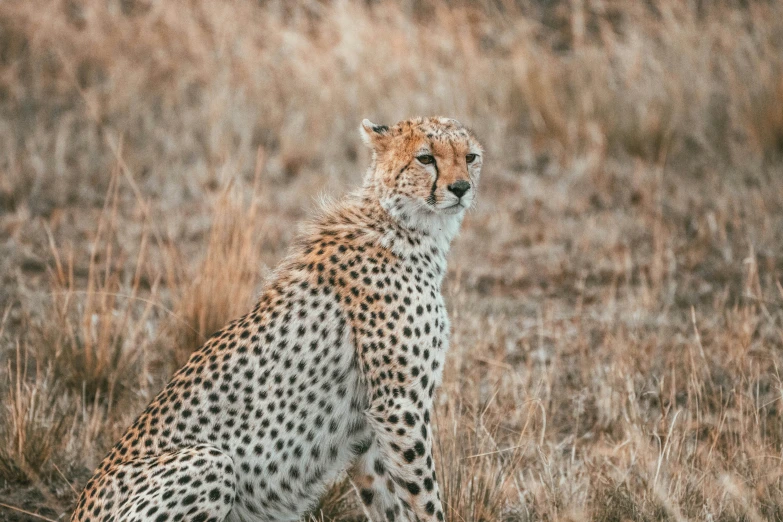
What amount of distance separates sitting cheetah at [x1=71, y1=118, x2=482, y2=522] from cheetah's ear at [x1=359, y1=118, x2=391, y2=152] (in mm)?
79

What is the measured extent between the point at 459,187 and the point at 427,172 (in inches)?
4.3

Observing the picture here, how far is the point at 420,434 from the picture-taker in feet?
8.88

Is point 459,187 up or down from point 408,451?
up

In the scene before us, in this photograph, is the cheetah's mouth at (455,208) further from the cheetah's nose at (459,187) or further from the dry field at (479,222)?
the dry field at (479,222)

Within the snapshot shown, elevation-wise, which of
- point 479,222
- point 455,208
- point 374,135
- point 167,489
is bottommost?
point 479,222

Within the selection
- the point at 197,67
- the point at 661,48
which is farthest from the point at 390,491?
the point at 197,67

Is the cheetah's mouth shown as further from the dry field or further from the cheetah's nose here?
the dry field

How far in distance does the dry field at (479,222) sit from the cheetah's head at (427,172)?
329 millimetres

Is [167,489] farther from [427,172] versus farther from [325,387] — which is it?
[427,172]

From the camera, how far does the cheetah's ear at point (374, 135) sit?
10.2 feet

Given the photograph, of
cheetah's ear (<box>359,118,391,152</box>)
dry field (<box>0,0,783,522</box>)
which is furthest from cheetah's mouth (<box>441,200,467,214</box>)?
dry field (<box>0,0,783,522</box>)

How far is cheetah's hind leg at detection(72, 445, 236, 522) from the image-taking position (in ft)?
7.93

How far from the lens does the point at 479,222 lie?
20.1 ft

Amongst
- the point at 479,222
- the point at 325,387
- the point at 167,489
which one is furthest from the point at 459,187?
the point at 479,222
